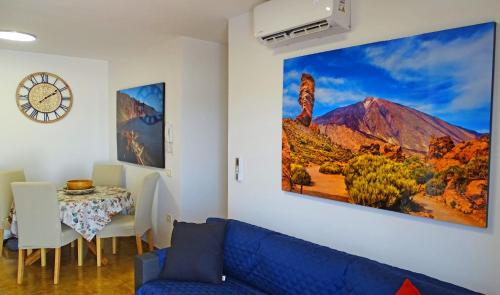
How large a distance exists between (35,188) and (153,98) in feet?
5.21

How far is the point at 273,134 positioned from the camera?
283 centimetres

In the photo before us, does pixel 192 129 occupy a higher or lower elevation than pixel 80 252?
higher

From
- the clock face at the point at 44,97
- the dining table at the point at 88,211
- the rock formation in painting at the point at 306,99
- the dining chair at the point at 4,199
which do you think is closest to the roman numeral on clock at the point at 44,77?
the clock face at the point at 44,97

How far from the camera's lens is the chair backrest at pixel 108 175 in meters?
4.86

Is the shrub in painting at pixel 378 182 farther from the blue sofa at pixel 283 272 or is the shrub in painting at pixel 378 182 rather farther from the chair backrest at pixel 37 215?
the chair backrest at pixel 37 215

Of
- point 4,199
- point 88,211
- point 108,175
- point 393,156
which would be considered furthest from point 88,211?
point 393,156

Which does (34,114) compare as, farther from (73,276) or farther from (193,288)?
(193,288)

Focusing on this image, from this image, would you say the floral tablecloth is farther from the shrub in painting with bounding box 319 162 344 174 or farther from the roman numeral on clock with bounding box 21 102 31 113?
the shrub in painting with bounding box 319 162 344 174

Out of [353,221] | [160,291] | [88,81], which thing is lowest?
[160,291]

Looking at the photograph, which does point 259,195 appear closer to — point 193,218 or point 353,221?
point 353,221

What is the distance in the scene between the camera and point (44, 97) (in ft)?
16.4

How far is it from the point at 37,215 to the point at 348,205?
2837mm

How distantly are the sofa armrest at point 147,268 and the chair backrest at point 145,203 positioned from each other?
4.42 feet

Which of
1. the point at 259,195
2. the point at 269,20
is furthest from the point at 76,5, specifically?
the point at 259,195
